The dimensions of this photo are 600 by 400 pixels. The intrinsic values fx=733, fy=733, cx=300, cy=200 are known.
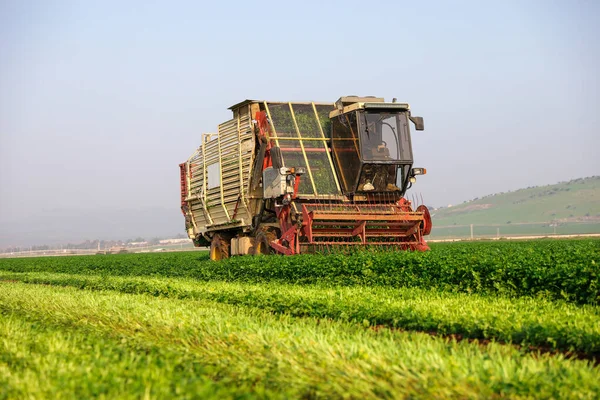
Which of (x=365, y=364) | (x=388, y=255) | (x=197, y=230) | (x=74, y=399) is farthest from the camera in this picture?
(x=197, y=230)

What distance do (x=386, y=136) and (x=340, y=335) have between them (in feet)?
37.1

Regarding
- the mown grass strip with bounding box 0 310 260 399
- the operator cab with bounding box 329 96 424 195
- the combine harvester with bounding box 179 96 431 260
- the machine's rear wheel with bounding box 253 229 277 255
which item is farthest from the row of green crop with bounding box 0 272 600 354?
the operator cab with bounding box 329 96 424 195

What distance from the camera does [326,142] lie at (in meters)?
19.2

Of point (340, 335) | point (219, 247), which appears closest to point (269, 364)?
point (340, 335)

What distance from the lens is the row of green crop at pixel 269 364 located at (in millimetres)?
5086

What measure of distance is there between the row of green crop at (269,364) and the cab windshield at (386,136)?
32.9 ft

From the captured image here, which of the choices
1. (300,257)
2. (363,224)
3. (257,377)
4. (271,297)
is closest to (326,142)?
(363,224)

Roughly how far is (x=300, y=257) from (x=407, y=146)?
451cm

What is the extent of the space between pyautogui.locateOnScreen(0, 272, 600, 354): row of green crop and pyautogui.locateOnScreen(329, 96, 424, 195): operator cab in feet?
16.8

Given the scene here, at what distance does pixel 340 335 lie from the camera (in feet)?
25.0

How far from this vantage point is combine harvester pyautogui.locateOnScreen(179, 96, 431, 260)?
56.7 ft

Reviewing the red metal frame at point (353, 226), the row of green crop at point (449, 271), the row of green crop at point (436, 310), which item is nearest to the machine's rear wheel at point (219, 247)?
the row of green crop at point (449, 271)

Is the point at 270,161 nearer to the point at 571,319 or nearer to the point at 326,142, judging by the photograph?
the point at 326,142

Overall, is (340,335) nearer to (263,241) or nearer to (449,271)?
(449,271)
